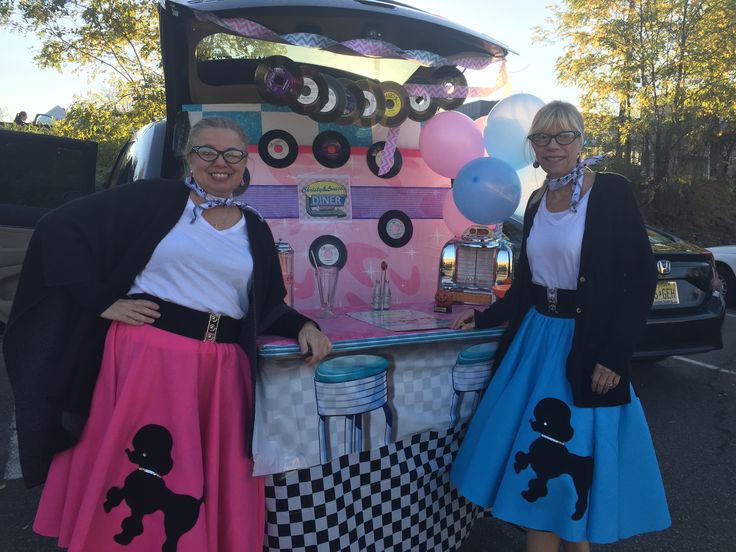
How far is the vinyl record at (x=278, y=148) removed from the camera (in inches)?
105

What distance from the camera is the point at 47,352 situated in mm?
1643

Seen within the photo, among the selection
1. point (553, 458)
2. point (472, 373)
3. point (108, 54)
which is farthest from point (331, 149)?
point (108, 54)

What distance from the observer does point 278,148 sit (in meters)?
2.68

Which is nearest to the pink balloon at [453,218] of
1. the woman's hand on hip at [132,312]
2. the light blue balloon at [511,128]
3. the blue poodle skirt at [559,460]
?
the light blue balloon at [511,128]

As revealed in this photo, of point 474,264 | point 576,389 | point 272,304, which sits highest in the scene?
point 474,264

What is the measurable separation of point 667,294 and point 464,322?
8.34 ft

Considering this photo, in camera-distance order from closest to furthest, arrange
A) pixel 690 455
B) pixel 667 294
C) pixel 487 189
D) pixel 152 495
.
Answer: pixel 152 495 < pixel 487 189 < pixel 690 455 < pixel 667 294

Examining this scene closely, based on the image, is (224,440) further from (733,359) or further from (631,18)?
(631,18)

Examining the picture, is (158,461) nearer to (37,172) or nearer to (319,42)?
(319,42)

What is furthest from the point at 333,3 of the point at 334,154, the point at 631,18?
the point at 631,18

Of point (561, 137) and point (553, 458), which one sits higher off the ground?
point (561, 137)

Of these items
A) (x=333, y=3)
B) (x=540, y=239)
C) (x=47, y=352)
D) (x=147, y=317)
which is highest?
(x=333, y=3)

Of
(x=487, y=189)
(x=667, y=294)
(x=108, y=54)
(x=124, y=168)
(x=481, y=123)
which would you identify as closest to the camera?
(x=487, y=189)

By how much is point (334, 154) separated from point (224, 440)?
5.32 ft
